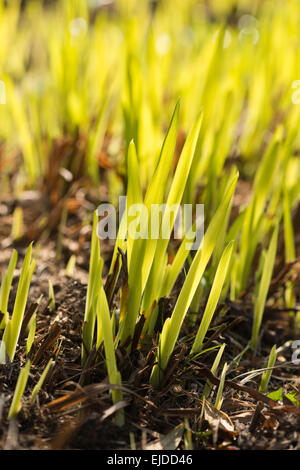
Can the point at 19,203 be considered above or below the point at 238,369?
above

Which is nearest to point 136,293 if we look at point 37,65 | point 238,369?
point 238,369

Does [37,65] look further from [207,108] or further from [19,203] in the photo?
[207,108]

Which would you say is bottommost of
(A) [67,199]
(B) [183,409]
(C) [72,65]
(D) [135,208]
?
(B) [183,409]

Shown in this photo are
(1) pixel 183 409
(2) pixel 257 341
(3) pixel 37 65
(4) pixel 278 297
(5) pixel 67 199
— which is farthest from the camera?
(3) pixel 37 65

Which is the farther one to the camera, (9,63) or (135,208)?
(9,63)

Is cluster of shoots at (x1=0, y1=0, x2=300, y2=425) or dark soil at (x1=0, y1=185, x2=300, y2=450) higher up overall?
cluster of shoots at (x1=0, y1=0, x2=300, y2=425)

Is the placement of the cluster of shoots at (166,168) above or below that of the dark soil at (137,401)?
above

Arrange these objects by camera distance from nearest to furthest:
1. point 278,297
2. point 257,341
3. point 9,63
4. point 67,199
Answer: point 257,341
point 278,297
point 67,199
point 9,63

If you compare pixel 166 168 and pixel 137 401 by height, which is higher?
pixel 166 168

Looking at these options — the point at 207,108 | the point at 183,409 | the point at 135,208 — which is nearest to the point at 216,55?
the point at 207,108

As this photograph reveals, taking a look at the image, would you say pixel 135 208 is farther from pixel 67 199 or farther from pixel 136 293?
pixel 67 199
